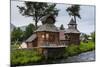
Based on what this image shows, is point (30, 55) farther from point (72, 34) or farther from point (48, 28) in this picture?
point (72, 34)

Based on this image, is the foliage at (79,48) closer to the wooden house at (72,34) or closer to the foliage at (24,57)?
the wooden house at (72,34)

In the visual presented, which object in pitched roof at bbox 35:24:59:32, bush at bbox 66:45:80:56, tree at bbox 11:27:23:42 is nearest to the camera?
tree at bbox 11:27:23:42

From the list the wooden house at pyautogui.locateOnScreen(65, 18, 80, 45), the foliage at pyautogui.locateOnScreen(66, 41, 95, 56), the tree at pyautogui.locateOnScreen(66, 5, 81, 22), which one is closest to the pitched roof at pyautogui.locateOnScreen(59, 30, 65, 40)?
the wooden house at pyautogui.locateOnScreen(65, 18, 80, 45)

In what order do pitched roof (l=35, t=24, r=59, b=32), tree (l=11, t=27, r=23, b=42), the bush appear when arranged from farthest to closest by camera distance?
the bush < pitched roof (l=35, t=24, r=59, b=32) < tree (l=11, t=27, r=23, b=42)

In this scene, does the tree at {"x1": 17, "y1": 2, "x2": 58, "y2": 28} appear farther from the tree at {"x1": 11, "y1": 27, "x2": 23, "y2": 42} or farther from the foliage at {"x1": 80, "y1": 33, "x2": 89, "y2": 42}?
the foliage at {"x1": 80, "y1": 33, "x2": 89, "y2": 42}

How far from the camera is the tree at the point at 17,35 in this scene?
90.8 inches

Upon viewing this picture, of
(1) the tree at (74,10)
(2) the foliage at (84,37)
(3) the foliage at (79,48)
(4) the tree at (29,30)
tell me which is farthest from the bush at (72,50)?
(4) the tree at (29,30)

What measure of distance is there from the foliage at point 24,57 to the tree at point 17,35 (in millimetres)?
121

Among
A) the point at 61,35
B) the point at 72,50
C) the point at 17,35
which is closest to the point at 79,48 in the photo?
the point at 72,50

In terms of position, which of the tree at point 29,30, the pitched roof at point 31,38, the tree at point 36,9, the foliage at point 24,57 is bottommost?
the foliage at point 24,57

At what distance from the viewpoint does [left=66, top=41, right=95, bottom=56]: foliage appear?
2.57 meters

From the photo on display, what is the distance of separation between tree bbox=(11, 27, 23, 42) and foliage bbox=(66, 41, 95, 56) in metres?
0.60
